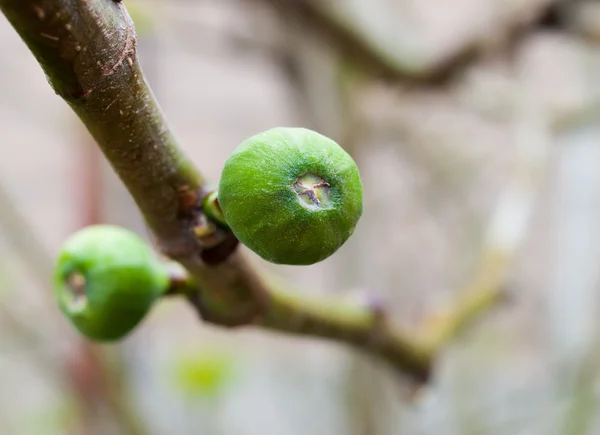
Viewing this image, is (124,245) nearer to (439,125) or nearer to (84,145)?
(84,145)

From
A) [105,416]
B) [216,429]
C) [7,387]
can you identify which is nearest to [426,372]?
[105,416]

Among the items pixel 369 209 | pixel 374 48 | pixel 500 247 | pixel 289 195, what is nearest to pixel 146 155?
pixel 289 195

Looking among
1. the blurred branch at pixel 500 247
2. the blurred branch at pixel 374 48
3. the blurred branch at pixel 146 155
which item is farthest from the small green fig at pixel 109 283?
the blurred branch at pixel 374 48

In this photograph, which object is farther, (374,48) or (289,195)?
(374,48)

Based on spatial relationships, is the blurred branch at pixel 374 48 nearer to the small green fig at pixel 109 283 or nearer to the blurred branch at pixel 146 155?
the blurred branch at pixel 146 155

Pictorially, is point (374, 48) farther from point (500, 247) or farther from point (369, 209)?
point (500, 247)

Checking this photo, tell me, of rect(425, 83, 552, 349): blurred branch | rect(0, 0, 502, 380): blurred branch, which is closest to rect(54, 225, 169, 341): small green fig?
rect(0, 0, 502, 380): blurred branch

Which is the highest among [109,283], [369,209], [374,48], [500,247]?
[374,48]
